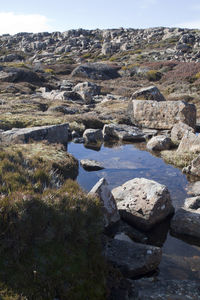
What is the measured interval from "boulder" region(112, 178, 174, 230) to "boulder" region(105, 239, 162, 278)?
2241 millimetres

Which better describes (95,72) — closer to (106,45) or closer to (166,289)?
(106,45)

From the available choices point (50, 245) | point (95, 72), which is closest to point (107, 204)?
point (50, 245)

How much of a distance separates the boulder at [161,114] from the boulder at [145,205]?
17.8m

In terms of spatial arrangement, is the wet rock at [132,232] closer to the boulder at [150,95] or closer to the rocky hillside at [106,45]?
the boulder at [150,95]

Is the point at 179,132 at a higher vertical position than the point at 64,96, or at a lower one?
lower

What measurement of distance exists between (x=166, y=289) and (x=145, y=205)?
4226 mm

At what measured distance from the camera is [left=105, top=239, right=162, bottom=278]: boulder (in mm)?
8641

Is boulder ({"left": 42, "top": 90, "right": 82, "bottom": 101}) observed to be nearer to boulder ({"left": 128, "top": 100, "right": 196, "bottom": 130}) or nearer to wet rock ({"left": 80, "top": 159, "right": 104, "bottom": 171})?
boulder ({"left": 128, "top": 100, "right": 196, "bottom": 130})

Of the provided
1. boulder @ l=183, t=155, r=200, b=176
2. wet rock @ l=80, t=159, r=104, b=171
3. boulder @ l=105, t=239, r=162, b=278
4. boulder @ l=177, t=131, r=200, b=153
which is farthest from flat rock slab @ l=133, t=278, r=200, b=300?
boulder @ l=177, t=131, r=200, b=153

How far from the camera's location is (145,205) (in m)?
11.8

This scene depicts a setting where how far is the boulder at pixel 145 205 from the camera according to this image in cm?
1155

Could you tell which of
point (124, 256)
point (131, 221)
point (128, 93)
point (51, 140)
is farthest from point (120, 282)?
point (128, 93)

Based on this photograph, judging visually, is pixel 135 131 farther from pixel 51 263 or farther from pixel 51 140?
pixel 51 263

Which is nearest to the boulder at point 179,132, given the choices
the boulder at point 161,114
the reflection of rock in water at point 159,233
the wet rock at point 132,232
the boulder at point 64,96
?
the boulder at point 161,114
